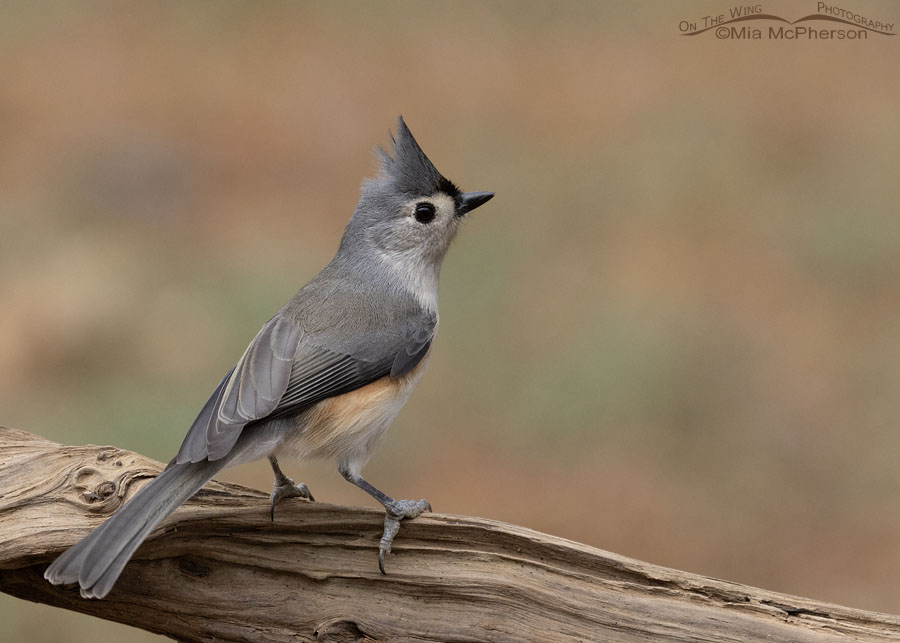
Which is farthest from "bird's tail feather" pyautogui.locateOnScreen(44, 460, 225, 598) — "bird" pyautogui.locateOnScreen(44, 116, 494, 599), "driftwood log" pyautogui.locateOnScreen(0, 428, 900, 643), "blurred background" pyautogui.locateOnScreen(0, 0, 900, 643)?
"blurred background" pyautogui.locateOnScreen(0, 0, 900, 643)

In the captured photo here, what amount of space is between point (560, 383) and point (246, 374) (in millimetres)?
4086

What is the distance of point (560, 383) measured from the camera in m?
7.31

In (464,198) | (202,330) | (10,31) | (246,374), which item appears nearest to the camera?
(246,374)

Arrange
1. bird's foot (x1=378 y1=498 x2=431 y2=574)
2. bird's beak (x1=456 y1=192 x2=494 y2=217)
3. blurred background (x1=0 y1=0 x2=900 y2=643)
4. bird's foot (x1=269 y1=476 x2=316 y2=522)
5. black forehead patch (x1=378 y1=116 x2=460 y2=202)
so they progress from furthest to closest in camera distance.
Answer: blurred background (x1=0 y1=0 x2=900 y2=643)
bird's beak (x1=456 y1=192 x2=494 y2=217)
black forehead patch (x1=378 y1=116 x2=460 y2=202)
bird's foot (x1=269 y1=476 x2=316 y2=522)
bird's foot (x1=378 y1=498 x2=431 y2=574)

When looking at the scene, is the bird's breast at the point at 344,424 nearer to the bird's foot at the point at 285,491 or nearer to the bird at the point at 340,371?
the bird at the point at 340,371

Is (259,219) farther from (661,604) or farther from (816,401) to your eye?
(661,604)

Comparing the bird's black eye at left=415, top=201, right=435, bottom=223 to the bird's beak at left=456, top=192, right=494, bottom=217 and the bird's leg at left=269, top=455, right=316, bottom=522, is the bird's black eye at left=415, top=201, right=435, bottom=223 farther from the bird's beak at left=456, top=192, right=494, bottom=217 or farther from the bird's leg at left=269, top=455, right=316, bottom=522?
the bird's leg at left=269, top=455, right=316, bottom=522

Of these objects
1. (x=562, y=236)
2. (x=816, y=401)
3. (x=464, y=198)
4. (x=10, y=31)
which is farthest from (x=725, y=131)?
(x=10, y=31)

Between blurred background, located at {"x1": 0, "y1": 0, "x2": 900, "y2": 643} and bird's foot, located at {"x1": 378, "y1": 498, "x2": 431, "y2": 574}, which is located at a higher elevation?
blurred background, located at {"x1": 0, "y1": 0, "x2": 900, "y2": 643}

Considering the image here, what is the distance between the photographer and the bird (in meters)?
3.09

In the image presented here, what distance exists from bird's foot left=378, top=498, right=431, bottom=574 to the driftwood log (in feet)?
0.15

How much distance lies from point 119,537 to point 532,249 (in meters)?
6.02

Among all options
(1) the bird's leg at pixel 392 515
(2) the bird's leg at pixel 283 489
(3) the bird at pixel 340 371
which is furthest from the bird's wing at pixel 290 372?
(1) the bird's leg at pixel 392 515

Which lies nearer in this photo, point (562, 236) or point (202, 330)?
point (202, 330)
